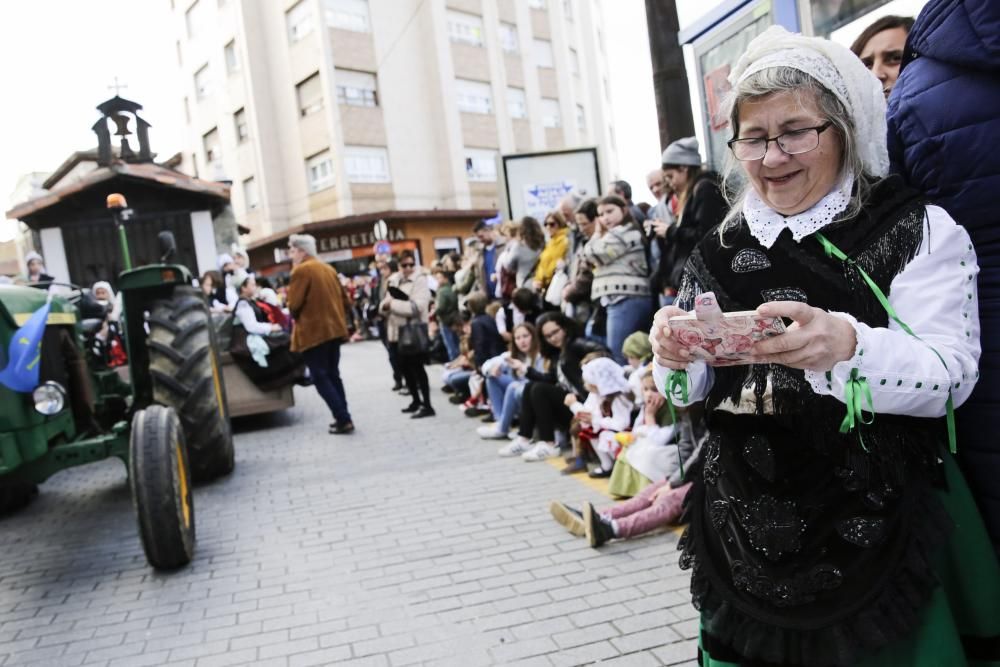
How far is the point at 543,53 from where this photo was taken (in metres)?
33.3

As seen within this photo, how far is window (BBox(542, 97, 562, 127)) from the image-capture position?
109 feet

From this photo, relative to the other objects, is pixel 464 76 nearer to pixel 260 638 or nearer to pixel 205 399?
pixel 205 399

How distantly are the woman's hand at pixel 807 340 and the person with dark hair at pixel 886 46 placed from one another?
5.71 ft

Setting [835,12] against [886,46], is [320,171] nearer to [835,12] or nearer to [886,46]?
[835,12]

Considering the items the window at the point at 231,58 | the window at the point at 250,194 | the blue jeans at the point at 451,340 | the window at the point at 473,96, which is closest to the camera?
the blue jeans at the point at 451,340

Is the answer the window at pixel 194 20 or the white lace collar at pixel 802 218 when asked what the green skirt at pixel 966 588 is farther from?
the window at pixel 194 20

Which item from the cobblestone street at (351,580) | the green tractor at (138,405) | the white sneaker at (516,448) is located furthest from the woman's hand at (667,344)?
the white sneaker at (516,448)

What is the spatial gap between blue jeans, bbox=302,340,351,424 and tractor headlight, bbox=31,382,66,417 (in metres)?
3.68

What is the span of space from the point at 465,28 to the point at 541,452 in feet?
A: 90.3

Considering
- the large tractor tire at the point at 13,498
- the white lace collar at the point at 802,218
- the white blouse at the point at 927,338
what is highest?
the white lace collar at the point at 802,218

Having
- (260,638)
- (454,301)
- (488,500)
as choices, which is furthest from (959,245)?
(454,301)

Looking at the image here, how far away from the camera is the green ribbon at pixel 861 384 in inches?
53.4

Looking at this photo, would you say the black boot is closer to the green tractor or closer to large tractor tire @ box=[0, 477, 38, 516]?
the green tractor

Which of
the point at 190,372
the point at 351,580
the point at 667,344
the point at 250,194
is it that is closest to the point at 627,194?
the point at 190,372
